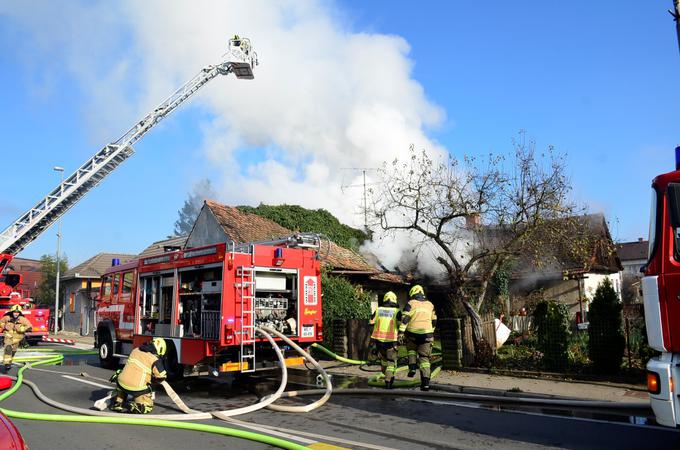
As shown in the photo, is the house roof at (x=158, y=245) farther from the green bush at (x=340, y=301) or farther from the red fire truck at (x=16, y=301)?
the green bush at (x=340, y=301)

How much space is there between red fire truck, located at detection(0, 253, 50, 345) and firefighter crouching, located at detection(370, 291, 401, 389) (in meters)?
15.6

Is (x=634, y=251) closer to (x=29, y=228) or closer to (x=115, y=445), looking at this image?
(x=29, y=228)

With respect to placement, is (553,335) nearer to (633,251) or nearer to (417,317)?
(417,317)

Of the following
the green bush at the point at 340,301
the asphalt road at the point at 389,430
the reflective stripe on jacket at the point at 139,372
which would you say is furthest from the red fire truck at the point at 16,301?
the reflective stripe on jacket at the point at 139,372

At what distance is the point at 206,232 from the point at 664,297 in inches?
756

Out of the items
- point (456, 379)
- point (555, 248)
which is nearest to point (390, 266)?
point (555, 248)

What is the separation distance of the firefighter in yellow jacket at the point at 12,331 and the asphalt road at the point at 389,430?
169 inches

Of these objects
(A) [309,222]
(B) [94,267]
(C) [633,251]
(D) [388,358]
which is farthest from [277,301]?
(C) [633,251]

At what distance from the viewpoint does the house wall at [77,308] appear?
29312 mm

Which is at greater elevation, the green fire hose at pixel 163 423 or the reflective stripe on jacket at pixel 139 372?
the reflective stripe on jacket at pixel 139 372

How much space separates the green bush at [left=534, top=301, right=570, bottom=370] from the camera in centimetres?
984

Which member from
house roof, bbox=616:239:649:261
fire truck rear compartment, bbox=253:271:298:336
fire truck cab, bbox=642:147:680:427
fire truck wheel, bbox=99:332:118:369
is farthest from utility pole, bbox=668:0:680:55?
house roof, bbox=616:239:649:261

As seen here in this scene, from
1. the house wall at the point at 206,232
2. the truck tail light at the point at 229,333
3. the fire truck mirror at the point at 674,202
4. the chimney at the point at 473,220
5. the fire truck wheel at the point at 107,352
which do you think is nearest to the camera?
the fire truck mirror at the point at 674,202

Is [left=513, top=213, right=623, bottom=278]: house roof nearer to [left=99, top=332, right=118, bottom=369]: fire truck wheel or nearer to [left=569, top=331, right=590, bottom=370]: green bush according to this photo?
[left=569, top=331, right=590, bottom=370]: green bush
